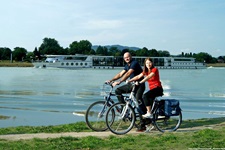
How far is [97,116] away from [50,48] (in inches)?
6265

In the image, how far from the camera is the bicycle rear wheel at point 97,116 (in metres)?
8.84

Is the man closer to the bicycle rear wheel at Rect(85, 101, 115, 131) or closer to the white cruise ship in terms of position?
the bicycle rear wheel at Rect(85, 101, 115, 131)

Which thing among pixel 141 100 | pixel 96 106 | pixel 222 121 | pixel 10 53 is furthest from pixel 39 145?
pixel 10 53

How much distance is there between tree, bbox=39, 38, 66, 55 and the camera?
163500 millimetres

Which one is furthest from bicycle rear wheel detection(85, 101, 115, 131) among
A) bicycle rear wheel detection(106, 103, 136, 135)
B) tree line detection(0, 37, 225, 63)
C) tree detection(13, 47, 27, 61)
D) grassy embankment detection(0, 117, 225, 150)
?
tree detection(13, 47, 27, 61)

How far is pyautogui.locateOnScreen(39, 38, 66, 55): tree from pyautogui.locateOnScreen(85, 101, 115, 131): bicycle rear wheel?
155m

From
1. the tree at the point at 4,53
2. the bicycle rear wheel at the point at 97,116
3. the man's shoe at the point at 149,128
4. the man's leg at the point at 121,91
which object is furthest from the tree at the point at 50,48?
the man's leg at the point at 121,91

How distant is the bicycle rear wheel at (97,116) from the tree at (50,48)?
155 metres

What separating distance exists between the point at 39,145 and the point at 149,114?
3115mm

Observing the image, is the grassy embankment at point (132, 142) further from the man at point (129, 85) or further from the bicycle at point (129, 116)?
the man at point (129, 85)

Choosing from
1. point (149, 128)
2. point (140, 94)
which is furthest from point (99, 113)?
point (149, 128)

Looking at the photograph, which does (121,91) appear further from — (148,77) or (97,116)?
(97,116)

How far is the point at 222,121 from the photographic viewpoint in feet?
35.9

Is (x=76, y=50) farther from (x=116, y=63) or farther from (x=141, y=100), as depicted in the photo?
(x=141, y=100)
